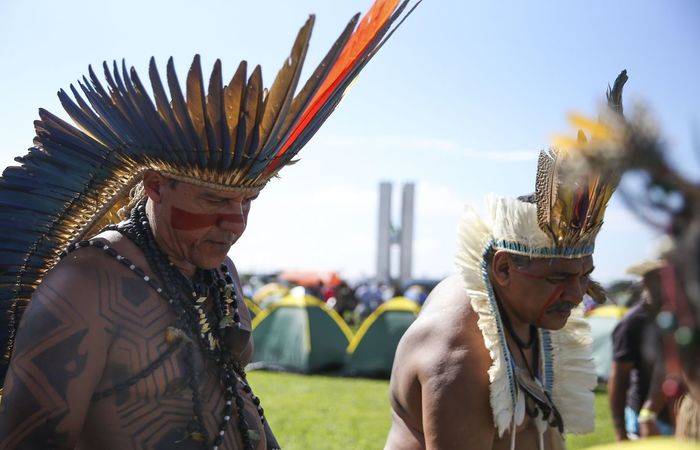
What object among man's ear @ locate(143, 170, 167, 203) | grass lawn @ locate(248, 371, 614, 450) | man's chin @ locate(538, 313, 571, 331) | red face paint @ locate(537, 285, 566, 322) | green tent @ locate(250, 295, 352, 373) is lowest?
grass lawn @ locate(248, 371, 614, 450)

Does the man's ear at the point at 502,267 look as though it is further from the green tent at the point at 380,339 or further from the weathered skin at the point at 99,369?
the green tent at the point at 380,339

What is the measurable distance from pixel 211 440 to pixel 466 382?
0.92 m

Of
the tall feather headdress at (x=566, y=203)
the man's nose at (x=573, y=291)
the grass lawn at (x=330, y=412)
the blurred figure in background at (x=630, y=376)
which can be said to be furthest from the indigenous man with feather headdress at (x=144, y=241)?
the grass lawn at (x=330, y=412)

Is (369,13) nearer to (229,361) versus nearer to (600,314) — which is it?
(229,361)

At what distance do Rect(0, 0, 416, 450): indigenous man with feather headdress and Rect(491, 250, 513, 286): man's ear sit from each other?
3.39ft

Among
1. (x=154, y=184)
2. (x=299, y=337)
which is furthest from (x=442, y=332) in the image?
(x=299, y=337)

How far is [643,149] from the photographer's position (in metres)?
0.86

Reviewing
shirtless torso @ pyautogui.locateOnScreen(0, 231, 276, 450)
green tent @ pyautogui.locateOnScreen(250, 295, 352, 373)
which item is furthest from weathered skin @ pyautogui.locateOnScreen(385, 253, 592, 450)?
green tent @ pyautogui.locateOnScreen(250, 295, 352, 373)

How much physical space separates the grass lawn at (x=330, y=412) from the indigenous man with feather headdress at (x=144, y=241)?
17.9 ft

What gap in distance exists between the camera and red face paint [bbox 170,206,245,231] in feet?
7.03

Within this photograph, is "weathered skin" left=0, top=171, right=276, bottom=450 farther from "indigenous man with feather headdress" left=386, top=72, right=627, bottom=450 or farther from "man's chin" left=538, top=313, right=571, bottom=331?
"man's chin" left=538, top=313, right=571, bottom=331

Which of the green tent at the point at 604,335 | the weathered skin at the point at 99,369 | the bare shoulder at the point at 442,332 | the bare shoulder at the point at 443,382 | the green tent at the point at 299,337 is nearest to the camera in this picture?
the weathered skin at the point at 99,369

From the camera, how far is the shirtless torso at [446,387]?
240 centimetres

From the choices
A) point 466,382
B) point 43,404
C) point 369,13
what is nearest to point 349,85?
point 369,13
